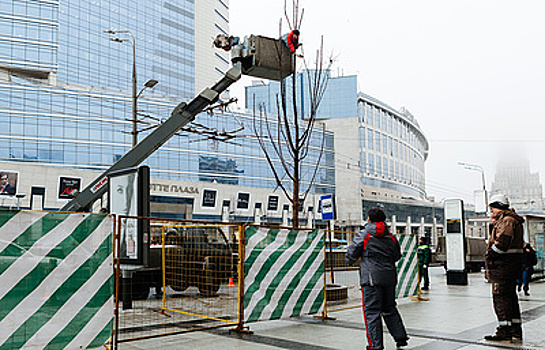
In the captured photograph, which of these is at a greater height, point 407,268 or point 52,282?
point 52,282

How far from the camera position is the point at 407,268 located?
12180mm

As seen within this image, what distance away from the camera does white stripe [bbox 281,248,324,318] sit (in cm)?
874

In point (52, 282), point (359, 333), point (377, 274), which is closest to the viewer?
point (52, 282)

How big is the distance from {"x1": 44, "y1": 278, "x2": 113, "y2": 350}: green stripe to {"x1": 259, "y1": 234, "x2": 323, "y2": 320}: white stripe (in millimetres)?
3019

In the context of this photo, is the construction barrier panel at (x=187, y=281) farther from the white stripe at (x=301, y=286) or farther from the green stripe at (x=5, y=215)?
the green stripe at (x=5, y=215)

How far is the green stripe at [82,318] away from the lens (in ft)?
18.4

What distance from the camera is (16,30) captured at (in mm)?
63531

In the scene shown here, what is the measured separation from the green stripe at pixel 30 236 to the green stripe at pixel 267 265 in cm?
343

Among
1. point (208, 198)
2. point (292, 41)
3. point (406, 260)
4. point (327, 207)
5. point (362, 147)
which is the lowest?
point (406, 260)

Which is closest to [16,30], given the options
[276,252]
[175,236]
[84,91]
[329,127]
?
[84,91]

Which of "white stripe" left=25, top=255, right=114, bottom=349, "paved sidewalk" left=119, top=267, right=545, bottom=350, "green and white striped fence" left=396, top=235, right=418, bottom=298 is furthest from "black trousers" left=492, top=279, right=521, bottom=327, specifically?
"white stripe" left=25, top=255, right=114, bottom=349

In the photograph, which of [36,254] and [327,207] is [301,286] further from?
[327,207]

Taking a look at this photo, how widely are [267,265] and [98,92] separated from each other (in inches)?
2305

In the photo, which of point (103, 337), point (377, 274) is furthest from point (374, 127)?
point (103, 337)
